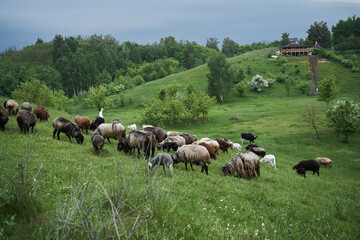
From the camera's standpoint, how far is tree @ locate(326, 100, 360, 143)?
3064 centimetres

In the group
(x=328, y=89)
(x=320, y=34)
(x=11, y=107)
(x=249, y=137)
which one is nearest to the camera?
(x=11, y=107)

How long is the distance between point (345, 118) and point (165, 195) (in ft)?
113

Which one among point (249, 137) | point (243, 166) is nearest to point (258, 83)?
point (249, 137)

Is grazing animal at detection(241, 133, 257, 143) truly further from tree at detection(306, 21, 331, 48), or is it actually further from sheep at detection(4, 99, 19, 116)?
tree at detection(306, 21, 331, 48)

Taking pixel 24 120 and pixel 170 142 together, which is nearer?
pixel 24 120

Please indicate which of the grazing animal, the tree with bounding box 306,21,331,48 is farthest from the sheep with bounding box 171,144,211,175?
the tree with bounding box 306,21,331,48

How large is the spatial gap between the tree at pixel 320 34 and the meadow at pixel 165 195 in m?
122

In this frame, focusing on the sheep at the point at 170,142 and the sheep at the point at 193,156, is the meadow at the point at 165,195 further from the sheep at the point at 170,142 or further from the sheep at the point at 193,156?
the sheep at the point at 170,142

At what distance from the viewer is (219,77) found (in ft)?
246

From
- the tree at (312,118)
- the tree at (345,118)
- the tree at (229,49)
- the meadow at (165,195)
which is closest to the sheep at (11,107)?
the meadow at (165,195)

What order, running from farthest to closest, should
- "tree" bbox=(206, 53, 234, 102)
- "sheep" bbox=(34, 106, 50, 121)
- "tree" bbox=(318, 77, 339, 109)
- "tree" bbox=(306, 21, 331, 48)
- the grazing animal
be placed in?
1. "tree" bbox=(306, 21, 331, 48)
2. "tree" bbox=(206, 53, 234, 102)
3. "tree" bbox=(318, 77, 339, 109)
4. the grazing animal
5. "sheep" bbox=(34, 106, 50, 121)

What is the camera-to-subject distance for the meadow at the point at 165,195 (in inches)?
129

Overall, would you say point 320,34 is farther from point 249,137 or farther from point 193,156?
point 193,156

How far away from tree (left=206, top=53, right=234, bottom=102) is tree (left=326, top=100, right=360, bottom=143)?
141ft
